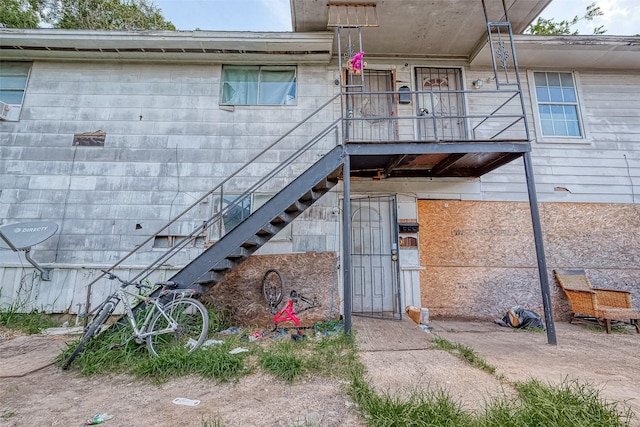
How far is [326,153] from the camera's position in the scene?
5371mm

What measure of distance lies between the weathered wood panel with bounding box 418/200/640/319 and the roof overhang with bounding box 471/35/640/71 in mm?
3089

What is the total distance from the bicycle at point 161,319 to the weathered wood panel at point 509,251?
4156mm

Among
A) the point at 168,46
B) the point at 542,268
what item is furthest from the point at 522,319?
the point at 168,46

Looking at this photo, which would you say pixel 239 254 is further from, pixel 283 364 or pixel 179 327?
pixel 283 364

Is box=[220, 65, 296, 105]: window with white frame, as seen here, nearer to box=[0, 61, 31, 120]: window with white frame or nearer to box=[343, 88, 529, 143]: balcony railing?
box=[343, 88, 529, 143]: balcony railing

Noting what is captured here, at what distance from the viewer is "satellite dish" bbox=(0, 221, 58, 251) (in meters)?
4.82

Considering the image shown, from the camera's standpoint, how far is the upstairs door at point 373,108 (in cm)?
612

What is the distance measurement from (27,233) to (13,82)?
3.57 metres

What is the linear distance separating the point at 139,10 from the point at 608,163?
14991mm

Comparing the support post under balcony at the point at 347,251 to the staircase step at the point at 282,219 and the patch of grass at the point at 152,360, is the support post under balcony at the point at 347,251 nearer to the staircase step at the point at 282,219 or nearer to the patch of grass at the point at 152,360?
the staircase step at the point at 282,219

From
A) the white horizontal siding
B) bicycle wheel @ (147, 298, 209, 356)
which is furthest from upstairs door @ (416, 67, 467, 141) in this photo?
bicycle wheel @ (147, 298, 209, 356)

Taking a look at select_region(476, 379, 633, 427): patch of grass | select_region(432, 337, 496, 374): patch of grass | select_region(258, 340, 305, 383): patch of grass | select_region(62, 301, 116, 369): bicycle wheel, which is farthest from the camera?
select_region(62, 301, 116, 369): bicycle wheel

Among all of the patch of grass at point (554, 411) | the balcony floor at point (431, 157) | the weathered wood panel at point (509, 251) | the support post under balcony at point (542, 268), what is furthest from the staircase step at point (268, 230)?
the support post under balcony at point (542, 268)

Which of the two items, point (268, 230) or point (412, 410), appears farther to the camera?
point (268, 230)
